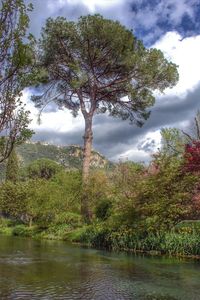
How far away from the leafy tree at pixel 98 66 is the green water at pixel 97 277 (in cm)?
1578

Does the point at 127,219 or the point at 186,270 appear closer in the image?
the point at 186,270

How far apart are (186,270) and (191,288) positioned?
3.32 meters

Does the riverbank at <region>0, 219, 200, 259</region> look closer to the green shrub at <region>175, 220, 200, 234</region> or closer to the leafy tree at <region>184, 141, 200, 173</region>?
the green shrub at <region>175, 220, 200, 234</region>

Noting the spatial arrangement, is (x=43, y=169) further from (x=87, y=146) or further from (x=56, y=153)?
(x=56, y=153)

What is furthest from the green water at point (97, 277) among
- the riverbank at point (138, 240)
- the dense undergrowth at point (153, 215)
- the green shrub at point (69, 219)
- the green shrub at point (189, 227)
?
the green shrub at point (69, 219)

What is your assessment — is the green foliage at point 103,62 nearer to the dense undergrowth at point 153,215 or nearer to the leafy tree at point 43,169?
the dense undergrowth at point 153,215

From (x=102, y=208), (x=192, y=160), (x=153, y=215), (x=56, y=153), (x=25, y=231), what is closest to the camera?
(x=153, y=215)

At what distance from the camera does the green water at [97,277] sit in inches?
423

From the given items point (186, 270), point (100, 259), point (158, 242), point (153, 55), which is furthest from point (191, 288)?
point (153, 55)

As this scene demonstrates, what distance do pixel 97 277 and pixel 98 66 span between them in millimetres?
22463

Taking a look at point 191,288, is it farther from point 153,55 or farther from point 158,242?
point 153,55

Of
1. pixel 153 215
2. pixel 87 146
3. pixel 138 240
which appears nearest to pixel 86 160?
pixel 87 146

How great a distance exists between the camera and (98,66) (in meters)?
33.5

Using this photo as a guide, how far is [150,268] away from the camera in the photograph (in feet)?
50.7
